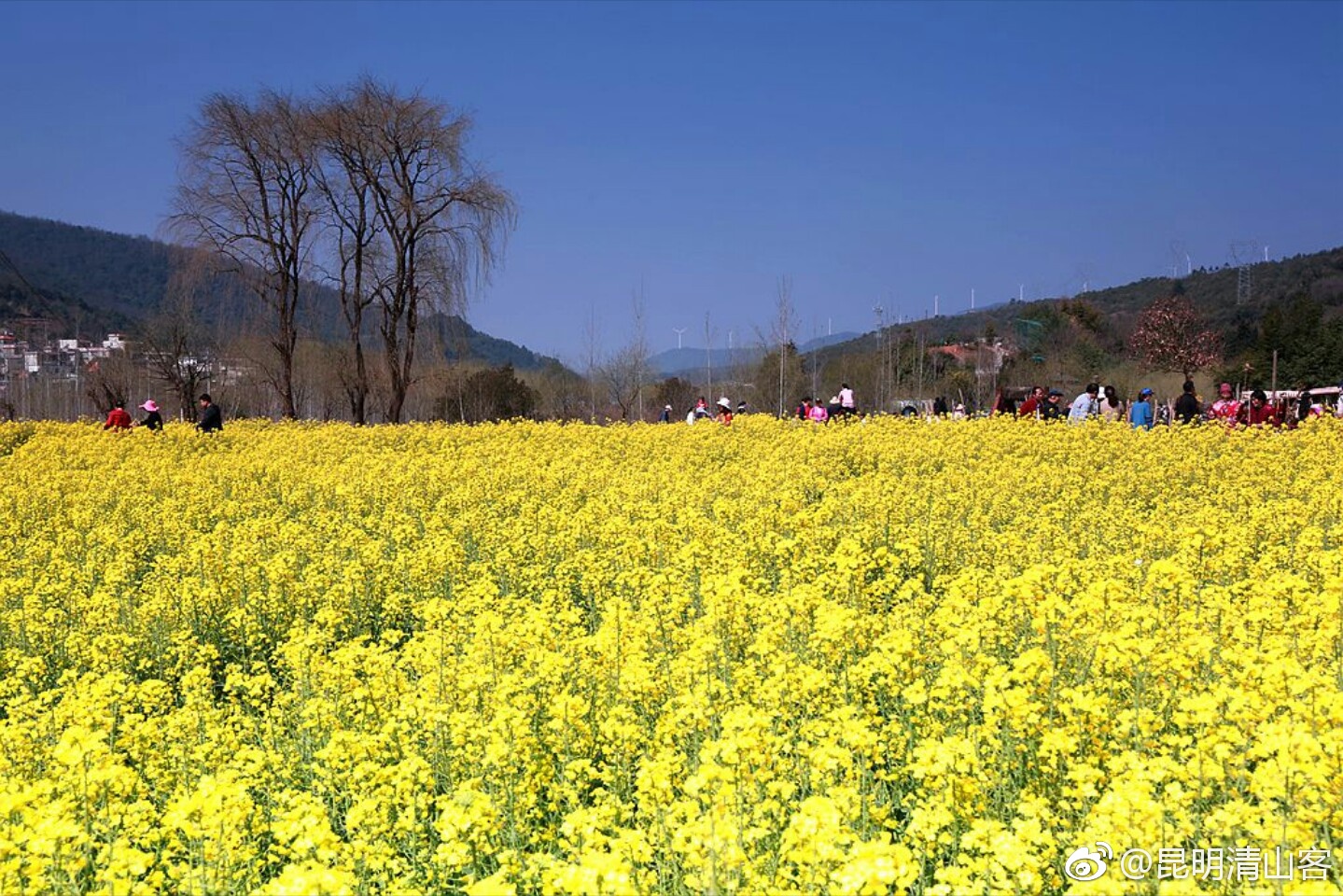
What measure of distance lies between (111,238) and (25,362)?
232 feet

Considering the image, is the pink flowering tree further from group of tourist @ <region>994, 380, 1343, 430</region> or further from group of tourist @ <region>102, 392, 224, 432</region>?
group of tourist @ <region>102, 392, 224, 432</region>

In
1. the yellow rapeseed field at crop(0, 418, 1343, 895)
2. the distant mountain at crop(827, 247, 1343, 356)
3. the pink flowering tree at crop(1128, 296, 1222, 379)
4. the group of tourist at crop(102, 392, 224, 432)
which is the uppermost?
the distant mountain at crop(827, 247, 1343, 356)

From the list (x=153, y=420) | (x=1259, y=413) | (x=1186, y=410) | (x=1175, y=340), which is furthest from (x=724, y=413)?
(x=1175, y=340)

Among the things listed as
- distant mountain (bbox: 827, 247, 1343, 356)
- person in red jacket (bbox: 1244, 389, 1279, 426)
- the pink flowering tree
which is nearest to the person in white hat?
person in red jacket (bbox: 1244, 389, 1279, 426)

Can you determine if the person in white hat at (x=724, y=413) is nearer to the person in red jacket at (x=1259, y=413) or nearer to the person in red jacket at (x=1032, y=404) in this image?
the person in red jacket at (x=1032, y=404)

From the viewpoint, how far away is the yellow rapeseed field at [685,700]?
131 inches

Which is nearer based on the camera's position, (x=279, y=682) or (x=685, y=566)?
(x=279, y=682)

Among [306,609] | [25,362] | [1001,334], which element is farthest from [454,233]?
[1001,334]

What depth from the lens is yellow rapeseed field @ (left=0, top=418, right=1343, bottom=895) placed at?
3.32 metres

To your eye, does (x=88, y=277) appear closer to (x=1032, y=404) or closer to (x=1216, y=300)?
(x=1216, y=300)

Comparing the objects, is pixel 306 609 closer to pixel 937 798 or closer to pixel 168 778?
pixel 168 778

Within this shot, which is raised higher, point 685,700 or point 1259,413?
point 1259,413

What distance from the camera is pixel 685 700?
14.2 ft

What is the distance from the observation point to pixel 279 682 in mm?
7320
